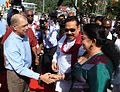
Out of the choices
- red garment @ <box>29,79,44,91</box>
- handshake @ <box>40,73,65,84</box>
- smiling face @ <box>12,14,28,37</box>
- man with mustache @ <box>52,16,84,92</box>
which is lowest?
red garment @ <box>29,79,44,91</box>

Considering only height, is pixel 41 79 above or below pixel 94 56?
below

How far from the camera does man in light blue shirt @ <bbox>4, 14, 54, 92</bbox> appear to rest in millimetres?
4316

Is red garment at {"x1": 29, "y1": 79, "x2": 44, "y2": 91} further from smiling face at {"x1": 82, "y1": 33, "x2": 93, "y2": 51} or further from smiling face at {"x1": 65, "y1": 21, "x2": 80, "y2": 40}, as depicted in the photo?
smiling face at {"x1": 82, "y1": 33, "x2": 93, "y2": 51}

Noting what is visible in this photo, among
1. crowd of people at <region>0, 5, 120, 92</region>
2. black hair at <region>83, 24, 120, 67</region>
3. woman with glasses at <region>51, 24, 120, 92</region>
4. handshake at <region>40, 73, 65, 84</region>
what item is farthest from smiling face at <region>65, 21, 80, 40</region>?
black hair at <region>83, 24, 120, 67</region>

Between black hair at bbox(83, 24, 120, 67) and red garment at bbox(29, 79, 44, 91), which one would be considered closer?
black hair at bbox(83, 24, 120, 67)

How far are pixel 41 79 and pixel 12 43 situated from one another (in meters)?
0.59

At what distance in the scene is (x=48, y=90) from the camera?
203 inches

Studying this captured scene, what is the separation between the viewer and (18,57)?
4.32m

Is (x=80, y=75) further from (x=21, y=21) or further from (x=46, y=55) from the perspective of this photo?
(x=46, y=55)

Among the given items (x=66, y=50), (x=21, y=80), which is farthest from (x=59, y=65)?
(x=21, y=80)

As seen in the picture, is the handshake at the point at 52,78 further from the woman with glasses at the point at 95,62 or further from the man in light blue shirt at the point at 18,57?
the woman with glasses at the point at 95,62

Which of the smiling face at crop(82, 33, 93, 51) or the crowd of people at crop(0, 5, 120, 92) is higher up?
the smiling face at crop(82, 33, 93, 51)

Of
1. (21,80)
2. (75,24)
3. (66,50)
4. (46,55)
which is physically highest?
(75,24)

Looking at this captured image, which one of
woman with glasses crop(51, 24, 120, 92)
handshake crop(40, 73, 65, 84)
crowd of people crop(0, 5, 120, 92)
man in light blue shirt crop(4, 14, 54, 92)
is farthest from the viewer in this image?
man in light blue shirt crop(4, 14, 54, 92)
